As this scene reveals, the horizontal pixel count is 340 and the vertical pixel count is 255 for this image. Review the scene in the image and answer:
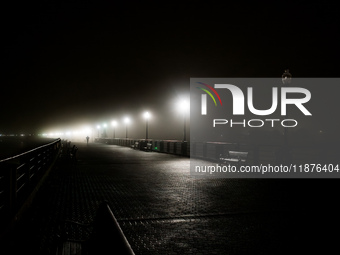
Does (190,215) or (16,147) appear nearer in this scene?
(190,215)

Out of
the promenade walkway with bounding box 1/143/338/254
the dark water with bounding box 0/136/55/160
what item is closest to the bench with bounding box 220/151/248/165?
the promenade walkway with bounding box 1/143/338/254

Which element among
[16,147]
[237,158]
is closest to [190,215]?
[237,158]

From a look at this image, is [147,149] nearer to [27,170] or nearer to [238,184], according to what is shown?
[238,184]

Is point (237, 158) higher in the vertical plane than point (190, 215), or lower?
higher

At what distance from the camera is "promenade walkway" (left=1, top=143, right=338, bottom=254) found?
178 inches

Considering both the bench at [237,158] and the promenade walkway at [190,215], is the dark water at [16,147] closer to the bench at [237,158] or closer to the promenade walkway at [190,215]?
the bench at [237,158]

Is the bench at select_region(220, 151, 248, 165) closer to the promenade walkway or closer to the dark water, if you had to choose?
the promenade walkway

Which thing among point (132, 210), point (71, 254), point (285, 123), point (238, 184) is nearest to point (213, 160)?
point (285, 123)

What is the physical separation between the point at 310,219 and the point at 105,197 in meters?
4.98

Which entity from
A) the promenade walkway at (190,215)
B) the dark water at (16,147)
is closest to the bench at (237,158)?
the promenade walkway at (190,215)

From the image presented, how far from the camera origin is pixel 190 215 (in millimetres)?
6418

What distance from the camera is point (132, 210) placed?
22.1 ft

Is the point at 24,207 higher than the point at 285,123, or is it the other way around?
the point at 285,123

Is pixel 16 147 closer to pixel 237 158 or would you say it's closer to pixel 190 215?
pixel 237 158
